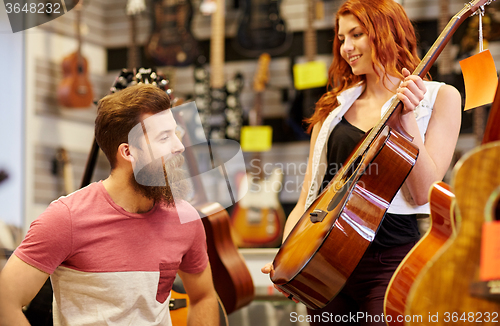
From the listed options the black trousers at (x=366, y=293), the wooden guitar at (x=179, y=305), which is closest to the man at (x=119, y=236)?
the wooden guitar at (x=179, y=305)

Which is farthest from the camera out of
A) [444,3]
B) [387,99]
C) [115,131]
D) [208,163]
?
[444,3]

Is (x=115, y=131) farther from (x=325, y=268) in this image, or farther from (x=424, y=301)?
(x=424, y=301)

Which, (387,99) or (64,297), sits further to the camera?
(387,99)

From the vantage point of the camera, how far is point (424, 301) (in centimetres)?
83

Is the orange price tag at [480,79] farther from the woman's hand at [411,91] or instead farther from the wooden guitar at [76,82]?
the wooden guitar at [76,82]

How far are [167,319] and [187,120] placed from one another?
63 cm

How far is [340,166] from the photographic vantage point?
62.9 inches

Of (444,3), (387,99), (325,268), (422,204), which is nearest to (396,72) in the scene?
(387,99)

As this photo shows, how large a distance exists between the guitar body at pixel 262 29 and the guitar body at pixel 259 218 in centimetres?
107

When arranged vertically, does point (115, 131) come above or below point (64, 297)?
above

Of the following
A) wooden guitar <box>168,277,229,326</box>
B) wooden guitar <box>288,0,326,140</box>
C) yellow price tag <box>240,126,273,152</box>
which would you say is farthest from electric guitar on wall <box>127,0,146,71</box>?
Result: wooden guitar <box>168,277,229,326</box>

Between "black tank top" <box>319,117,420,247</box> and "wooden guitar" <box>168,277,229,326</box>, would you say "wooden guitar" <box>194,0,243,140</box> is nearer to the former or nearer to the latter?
"wooden guitar" <box>168,277,229,326</box>

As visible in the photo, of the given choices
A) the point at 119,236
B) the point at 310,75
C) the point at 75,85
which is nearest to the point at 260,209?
the point at 310,75

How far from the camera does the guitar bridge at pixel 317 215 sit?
4.33ft
